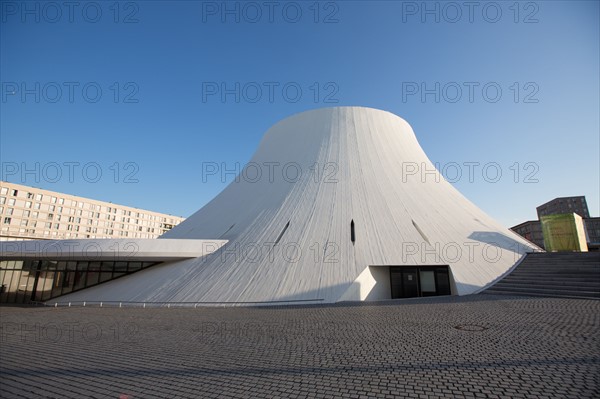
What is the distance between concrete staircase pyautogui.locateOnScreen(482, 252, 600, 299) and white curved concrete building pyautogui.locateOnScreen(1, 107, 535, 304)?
0.57m

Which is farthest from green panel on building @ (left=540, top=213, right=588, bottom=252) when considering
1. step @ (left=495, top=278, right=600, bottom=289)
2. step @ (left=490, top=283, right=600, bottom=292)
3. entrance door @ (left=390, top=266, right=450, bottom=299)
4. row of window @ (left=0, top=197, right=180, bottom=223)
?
row of window @ (left=0, top=197, right=180, bottom=223)

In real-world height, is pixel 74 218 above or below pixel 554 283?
above

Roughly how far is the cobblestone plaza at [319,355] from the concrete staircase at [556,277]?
181 cm

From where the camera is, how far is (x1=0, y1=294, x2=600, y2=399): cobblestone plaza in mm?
3695

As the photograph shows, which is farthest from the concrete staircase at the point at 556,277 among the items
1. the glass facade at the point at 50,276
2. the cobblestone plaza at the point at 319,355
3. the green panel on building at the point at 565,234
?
the glass facade at the point at 50,276

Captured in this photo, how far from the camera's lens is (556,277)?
1112 centimetres

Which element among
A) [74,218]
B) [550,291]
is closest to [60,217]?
[74,218]

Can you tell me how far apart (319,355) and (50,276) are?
16800 millimetres

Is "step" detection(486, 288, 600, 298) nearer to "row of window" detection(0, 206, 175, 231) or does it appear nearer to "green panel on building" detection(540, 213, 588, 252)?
"green panel on building" detection(540, 213, 588, 252)

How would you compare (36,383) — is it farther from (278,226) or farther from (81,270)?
(81,270)

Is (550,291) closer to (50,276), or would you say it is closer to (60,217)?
(50,276)

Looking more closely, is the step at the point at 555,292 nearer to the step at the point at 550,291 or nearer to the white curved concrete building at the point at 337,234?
the step at the point at 550,291

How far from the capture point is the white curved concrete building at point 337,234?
11742 millimetres

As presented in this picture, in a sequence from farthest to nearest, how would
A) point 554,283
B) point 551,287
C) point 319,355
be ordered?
1. point 554,283
2. point 551,287
3. point 319,355
